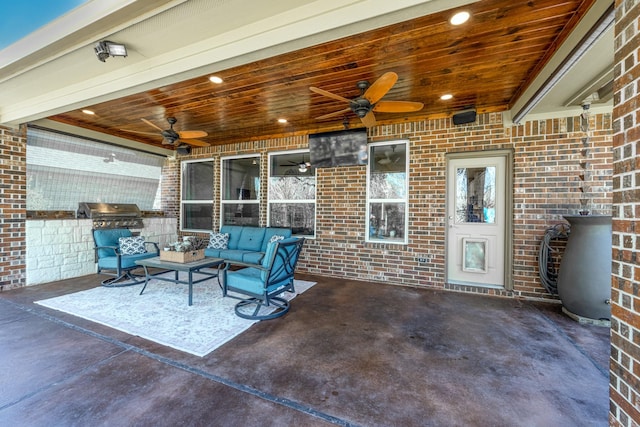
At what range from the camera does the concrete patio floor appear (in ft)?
5.31

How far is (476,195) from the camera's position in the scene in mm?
4180

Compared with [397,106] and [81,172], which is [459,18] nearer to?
[397,106]

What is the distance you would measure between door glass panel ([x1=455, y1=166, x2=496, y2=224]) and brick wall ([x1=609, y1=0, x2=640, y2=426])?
3.07m

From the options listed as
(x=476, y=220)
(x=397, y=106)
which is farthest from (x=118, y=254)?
(x=476, y=220)

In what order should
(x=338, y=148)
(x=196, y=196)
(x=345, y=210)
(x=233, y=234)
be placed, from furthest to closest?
(x=196, y=196), (x=233, y=234), (x=345, y=210), (x=338, y=148)

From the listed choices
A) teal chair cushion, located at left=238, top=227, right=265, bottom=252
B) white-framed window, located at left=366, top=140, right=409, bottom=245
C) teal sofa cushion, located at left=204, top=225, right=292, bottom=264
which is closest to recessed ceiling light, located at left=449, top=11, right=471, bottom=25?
white-framed window, located at left=366, top=140, right=409, bottom=245

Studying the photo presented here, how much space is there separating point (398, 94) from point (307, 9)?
1901mm

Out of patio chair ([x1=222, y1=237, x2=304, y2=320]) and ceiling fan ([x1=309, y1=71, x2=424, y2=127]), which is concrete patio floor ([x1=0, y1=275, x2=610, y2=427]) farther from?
ceiling fan ([x1=309, y1=71, x2=424, y2=127])

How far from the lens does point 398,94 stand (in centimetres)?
352

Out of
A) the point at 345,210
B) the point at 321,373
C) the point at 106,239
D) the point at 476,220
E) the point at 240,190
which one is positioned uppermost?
the point at 240,190

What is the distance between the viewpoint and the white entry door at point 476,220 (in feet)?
13.3

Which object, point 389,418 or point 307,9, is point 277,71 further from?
point 389,418

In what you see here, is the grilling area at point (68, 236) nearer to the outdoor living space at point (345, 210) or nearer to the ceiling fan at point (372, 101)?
the outdoor living space at point (345, 210)

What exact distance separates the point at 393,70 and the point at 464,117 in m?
1.83
